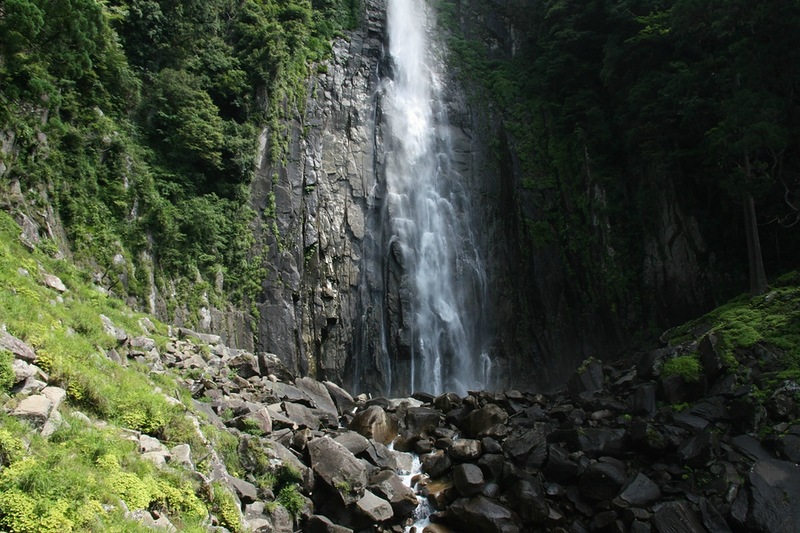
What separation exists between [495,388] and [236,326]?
10951mm

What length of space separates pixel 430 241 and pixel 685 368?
12.8 m

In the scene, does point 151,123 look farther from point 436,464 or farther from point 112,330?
point 436,464

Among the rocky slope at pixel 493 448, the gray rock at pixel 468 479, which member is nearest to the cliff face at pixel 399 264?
the rocky slope at pixel 493 448

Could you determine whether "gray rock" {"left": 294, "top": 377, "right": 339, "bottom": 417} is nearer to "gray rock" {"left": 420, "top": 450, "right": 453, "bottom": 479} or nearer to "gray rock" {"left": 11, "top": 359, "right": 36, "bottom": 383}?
"gray rock" {"left": 420, "top": 450, "right": 453, "bottom": 479}

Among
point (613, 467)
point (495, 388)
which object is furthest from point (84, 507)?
point (495, 388)

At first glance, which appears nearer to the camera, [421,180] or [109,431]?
[109,431]

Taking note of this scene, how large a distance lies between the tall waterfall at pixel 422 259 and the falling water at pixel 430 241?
0.15 ft

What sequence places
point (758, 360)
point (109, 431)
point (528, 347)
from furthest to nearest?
point (528, 347), point (758, 360), point (109, 431)

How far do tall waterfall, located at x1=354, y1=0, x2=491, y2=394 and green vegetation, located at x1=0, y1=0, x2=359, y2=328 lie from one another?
17.6 ft

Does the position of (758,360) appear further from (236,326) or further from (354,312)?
(236,326)

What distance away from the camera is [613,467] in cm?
1153

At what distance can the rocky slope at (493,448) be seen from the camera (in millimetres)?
9438

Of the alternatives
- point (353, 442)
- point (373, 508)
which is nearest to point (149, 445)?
point (373, 508)

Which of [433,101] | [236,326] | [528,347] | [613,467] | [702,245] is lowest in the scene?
[613,467]
